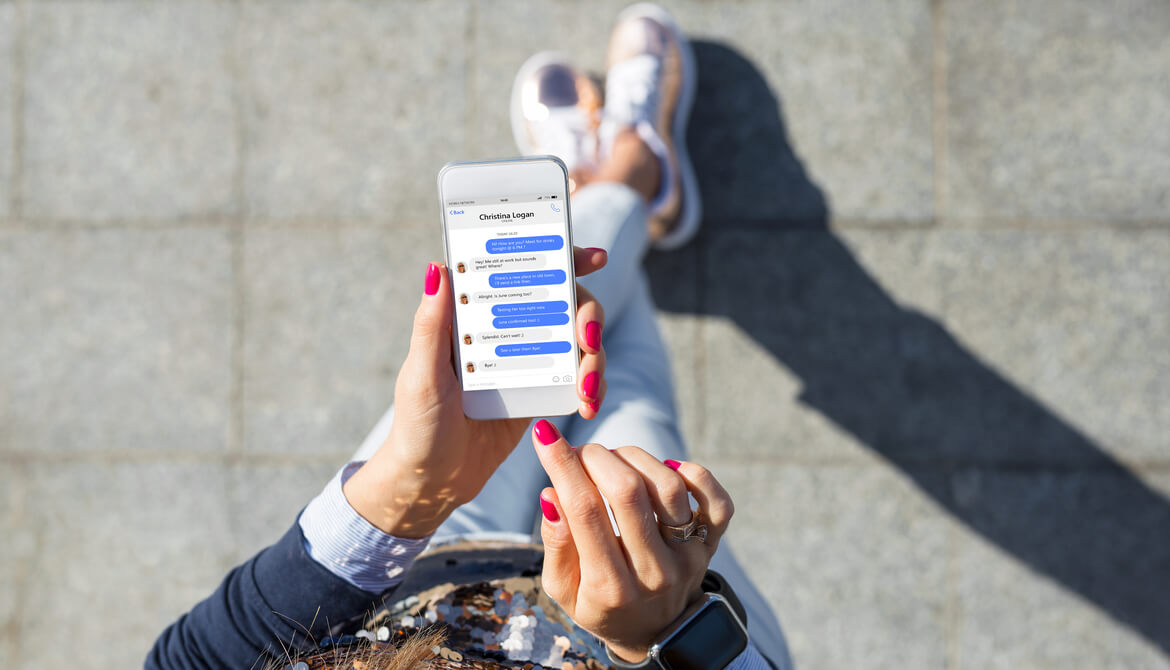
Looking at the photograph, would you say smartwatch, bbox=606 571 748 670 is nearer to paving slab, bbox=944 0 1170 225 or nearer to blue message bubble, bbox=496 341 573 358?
blue message bubble, bbox=496 341 573 358

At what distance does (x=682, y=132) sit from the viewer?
7.00ft

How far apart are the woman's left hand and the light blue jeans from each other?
24 cm

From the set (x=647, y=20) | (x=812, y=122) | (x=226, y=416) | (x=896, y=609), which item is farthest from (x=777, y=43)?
(x=226, y=416)

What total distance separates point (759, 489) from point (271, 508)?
157cm

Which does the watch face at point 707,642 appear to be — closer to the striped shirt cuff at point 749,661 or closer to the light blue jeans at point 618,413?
the striped shirt cuff at point 749,661

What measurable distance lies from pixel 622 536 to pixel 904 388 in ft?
5.19

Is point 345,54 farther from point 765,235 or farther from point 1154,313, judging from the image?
point 1154,313

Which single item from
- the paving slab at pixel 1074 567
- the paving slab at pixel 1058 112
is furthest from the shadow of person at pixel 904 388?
the paving slab at pixel 1058 112

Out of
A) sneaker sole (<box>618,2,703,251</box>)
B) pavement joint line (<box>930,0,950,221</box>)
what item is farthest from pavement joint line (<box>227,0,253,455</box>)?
pavement joint line (<box>930,0,950,221</box>)

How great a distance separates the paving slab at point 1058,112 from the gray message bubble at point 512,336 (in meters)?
1.61

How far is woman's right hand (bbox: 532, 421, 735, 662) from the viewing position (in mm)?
798

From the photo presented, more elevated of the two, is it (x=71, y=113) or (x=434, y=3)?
(x=434, y=3)

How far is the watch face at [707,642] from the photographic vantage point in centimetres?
89

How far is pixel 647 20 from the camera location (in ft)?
6.77
